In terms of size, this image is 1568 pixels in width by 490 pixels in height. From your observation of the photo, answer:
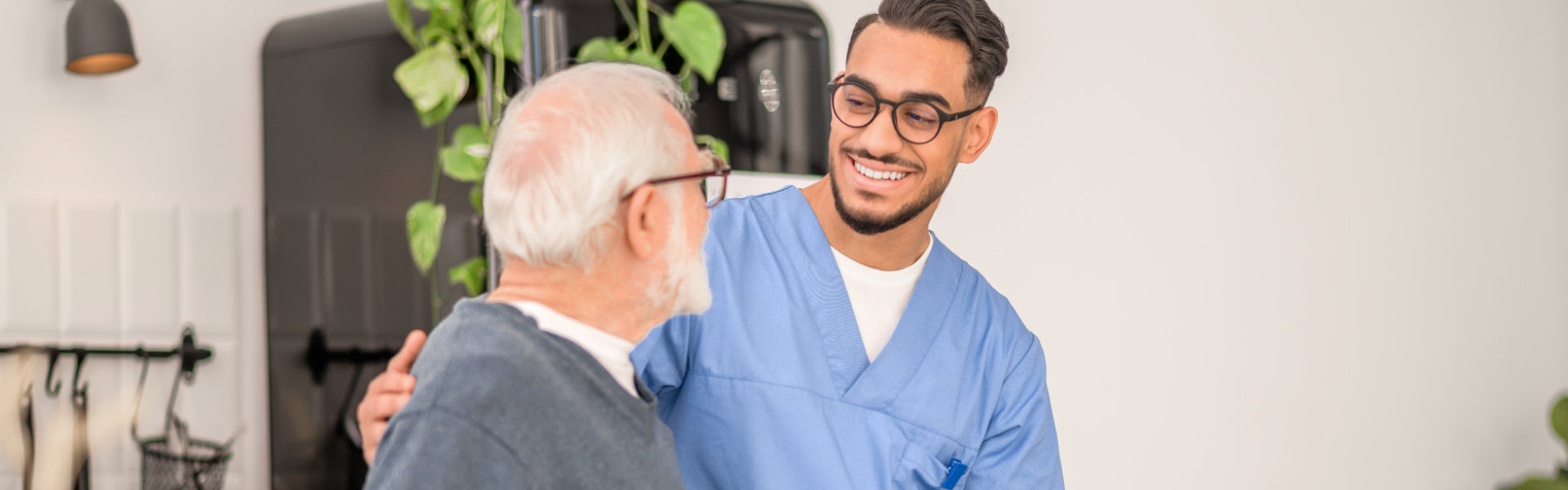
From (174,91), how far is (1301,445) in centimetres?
270

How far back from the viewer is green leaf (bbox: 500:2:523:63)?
5.69 ft

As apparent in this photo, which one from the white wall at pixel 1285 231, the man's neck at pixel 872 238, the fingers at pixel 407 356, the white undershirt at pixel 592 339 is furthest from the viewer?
the white wall at pixel 1285 231

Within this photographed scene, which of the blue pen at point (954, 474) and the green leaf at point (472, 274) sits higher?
the green leaf at point (472, 274)

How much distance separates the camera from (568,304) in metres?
0.95

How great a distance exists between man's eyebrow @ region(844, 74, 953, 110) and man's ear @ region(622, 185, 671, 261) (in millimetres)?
430

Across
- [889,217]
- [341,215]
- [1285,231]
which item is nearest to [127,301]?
[341,215]

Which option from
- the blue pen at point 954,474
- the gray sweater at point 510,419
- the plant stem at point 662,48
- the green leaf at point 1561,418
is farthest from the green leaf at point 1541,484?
the gray sweater at point 510,419

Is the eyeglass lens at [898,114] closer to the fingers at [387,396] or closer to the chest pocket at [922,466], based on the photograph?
the chest pocket at [922,466]

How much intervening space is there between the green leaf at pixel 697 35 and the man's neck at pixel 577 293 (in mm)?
828

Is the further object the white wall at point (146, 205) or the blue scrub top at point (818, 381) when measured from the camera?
the white wall at point (146, 205)

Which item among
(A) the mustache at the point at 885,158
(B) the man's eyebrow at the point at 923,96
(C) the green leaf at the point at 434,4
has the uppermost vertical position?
(C) the green leaf at the point at 434,4

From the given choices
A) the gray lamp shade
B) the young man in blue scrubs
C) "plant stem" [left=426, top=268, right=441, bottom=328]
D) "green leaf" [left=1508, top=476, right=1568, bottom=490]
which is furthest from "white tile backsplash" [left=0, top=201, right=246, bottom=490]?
"green leaf" [left=1508, top=476, right=1568, bottom=490]

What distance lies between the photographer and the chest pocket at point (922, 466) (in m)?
1.42

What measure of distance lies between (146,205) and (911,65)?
5.09ft
